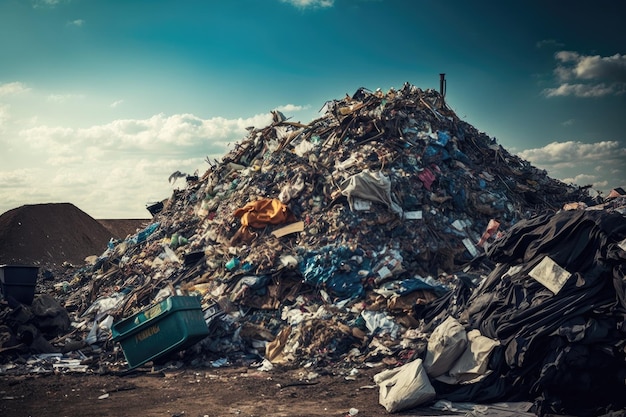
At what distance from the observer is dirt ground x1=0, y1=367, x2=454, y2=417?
5.10 metres

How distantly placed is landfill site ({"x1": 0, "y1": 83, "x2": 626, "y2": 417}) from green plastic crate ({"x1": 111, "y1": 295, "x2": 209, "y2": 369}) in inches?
0.9

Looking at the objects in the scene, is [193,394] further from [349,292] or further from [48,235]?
[48,235]

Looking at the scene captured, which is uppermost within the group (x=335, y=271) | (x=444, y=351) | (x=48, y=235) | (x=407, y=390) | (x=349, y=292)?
(x=48, y=235)

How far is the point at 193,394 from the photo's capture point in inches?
225

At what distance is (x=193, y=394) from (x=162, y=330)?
125 centimetres

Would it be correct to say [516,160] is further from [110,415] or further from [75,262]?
[75,262]

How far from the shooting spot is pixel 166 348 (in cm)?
671

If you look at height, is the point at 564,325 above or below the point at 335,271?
below

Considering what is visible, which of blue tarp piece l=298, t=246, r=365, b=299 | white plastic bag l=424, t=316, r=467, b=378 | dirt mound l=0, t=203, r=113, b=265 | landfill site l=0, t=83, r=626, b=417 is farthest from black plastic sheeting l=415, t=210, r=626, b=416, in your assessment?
dirt mound l=0, t=203, r=113, b=265

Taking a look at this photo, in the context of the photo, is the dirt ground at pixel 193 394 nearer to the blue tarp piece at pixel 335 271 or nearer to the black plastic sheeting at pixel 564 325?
the black plastic sheeting at pixel 564 325

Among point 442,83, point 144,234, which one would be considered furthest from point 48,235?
point 442,83

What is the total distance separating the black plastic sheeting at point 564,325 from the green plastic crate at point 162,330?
303cm

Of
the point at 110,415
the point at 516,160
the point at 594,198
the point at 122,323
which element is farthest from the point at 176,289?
the point at 594,198

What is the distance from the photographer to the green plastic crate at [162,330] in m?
6.62
